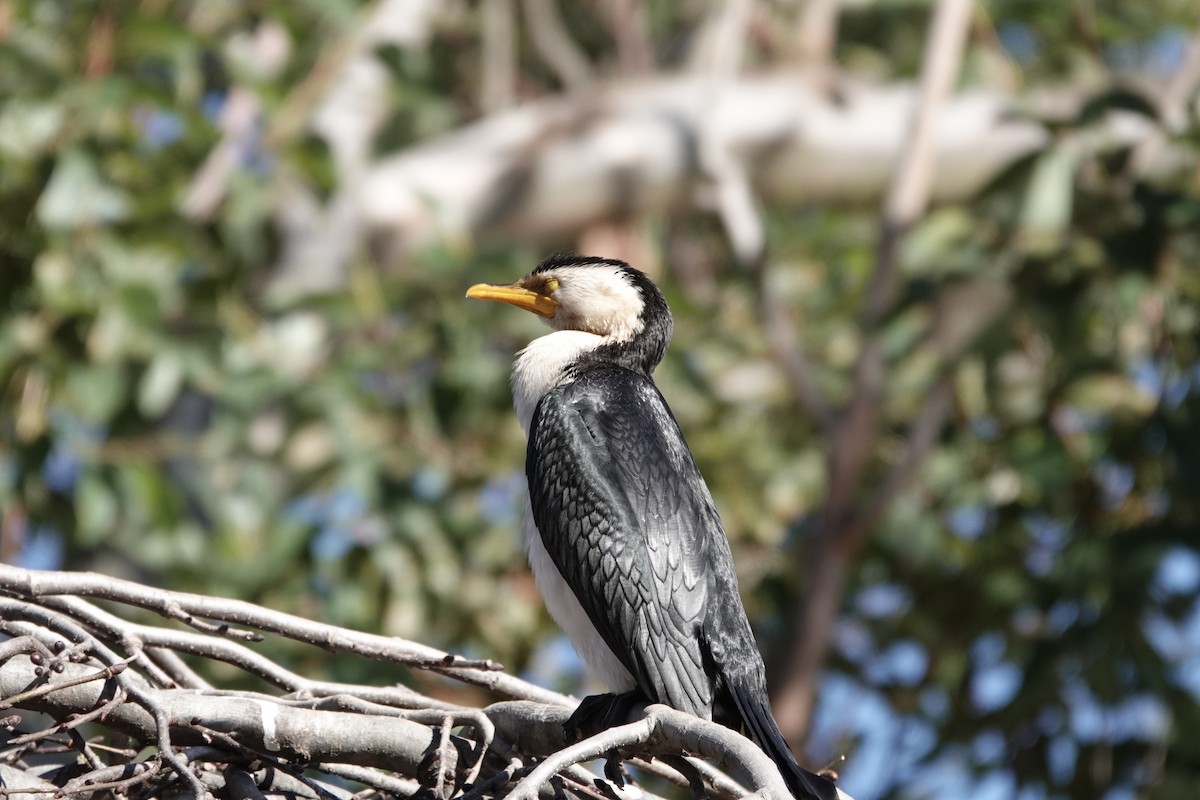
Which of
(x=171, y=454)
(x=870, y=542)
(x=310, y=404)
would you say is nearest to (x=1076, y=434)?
(x=870, y=542)

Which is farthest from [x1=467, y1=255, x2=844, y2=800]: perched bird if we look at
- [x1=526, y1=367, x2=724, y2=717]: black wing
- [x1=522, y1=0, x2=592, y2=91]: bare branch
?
[x1=522, y1=0, x2=592, y2=91]: bare branch

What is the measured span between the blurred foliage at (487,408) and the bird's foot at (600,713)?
1.62m

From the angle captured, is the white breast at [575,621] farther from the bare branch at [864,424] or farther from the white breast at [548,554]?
the bare branch at [864,424]

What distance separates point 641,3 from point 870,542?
108 inches

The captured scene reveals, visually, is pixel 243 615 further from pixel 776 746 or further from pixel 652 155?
pixel 652 155

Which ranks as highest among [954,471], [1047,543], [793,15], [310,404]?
[793,15]

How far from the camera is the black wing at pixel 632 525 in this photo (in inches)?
98.8

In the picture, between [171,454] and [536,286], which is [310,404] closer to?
[171,454]

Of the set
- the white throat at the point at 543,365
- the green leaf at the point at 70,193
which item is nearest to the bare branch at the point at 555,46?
the green leaf at the point at 70,193

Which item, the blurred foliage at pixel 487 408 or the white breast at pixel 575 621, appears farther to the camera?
the blurred foliage at pixel 487 408

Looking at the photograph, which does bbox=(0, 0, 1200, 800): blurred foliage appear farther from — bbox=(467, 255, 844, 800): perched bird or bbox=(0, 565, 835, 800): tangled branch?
bbox=(0, 565, 835, 800): tangled branch

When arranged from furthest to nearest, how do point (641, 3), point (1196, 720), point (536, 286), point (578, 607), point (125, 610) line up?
point (641, 3) < point (125, 610) < point (1196, 720) < point (536, 286) < point (578, 607)

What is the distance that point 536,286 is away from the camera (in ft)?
11.0

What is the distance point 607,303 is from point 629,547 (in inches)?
29.6
